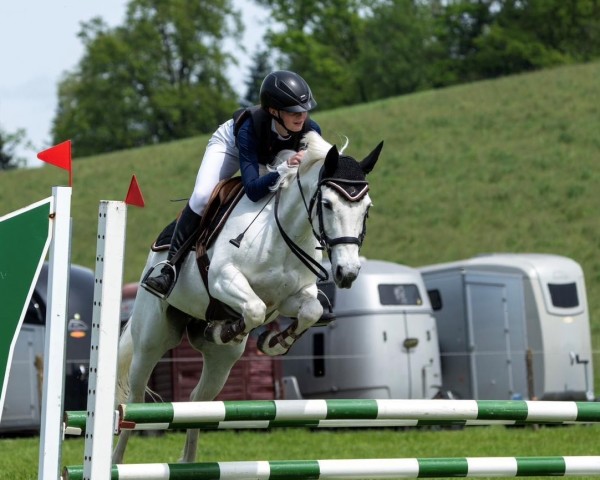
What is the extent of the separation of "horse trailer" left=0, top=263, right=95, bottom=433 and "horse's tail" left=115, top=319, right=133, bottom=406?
5.99 m

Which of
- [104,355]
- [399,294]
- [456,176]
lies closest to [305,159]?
[104,355]

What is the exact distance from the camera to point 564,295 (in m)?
17.5

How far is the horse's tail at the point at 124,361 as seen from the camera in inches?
287

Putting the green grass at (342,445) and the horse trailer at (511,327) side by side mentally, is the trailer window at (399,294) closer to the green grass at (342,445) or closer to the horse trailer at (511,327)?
the horse trailer at (511,327)

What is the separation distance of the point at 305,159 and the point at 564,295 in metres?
11.9

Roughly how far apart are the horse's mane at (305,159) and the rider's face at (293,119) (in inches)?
4.5

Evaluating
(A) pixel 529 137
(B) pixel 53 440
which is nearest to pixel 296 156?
(B) pixel 53 440

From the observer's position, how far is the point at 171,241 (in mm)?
6840

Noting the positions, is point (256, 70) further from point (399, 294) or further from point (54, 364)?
point (54, 364)

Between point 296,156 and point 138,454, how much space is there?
530cm

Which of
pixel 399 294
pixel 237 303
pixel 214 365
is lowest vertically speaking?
pixel 214 365

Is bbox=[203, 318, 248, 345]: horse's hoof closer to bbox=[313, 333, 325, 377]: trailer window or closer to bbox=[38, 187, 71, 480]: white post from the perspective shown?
bbox=[38, 187, 71, 480]: white post

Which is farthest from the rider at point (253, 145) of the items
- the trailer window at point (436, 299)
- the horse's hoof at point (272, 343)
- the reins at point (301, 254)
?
the trailer window at point (436, 299)

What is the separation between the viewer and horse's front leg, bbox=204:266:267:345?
5.99m
